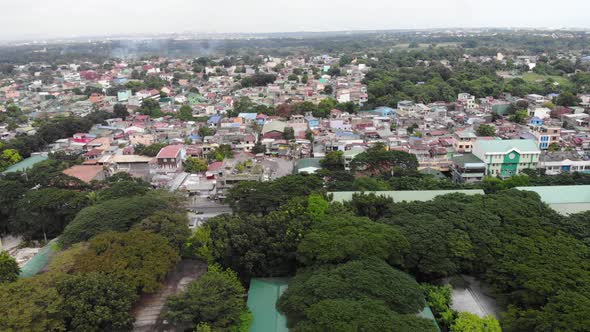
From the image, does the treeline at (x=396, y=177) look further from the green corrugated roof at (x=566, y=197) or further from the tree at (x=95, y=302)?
the tree at (x=95, y=302)

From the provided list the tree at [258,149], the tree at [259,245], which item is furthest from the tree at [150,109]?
the tree at [259,245]

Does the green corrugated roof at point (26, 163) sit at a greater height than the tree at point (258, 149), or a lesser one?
lesser

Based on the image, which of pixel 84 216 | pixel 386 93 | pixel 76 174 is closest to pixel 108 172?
pixel 76 174

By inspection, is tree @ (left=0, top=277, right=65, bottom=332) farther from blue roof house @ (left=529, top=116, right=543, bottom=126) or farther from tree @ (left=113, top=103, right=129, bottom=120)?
blue roof house @ (left=529, top=116, right=543, bottom=126)

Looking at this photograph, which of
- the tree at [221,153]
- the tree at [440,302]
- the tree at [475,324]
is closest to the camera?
the tree at [475,324]

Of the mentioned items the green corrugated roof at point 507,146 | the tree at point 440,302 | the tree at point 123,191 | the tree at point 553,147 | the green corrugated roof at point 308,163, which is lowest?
the tree at point 440,302

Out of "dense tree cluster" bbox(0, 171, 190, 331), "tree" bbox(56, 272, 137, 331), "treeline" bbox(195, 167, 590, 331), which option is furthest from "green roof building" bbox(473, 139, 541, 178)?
"tree" bbox(56, 272, 137, 331)

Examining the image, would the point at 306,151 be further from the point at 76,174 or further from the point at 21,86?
the point at 21,86
